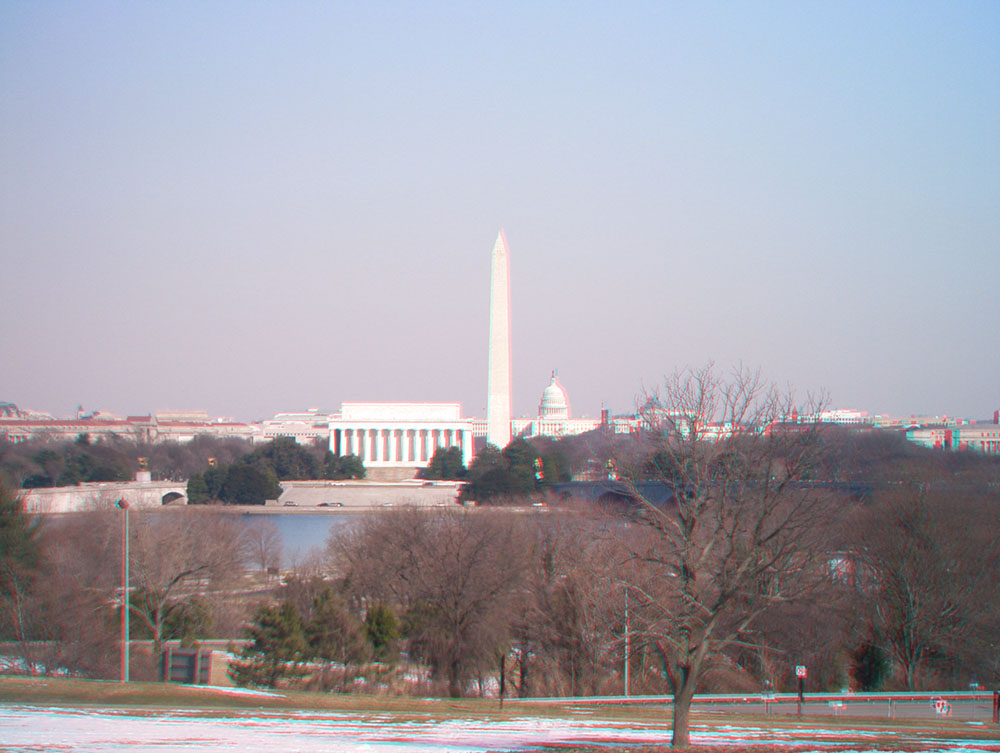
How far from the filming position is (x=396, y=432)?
9775 centimetres

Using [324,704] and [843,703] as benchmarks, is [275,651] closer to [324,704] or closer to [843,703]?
[324,704]

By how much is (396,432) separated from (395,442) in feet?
3.23

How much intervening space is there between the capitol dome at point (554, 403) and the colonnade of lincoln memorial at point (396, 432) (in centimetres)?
4956

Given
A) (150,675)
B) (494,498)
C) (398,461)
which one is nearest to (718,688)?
(150,675)

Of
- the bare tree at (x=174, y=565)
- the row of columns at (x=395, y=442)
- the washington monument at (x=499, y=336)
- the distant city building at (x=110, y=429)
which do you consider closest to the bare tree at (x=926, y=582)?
the bare tree at (x=174, y=565)

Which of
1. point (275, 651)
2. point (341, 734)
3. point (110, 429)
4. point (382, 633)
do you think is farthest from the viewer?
point (110, 429)

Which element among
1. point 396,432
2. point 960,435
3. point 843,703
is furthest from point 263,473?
point 960,435

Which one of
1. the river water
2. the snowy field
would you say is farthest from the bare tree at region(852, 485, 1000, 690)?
the river water

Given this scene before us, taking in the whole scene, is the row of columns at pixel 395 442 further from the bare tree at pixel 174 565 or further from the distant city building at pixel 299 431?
the bare tree at pixel 174 565

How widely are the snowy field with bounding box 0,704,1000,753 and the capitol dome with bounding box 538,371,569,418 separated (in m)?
134

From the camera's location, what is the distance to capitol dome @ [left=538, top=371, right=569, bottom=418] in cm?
14686

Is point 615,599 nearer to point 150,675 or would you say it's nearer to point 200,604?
point 150,675

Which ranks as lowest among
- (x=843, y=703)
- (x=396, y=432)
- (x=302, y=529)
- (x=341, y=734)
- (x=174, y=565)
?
(x=843, y=703)

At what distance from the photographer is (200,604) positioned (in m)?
22.7
